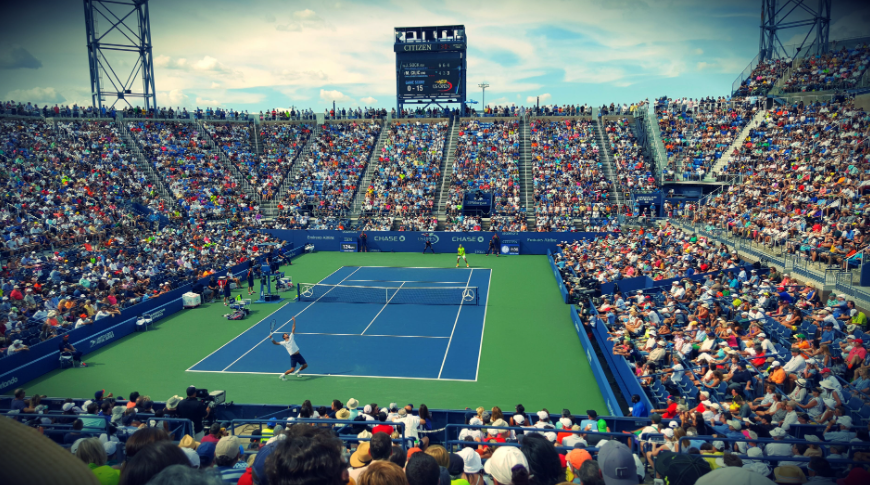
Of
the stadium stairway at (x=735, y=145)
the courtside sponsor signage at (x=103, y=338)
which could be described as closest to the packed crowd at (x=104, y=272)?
the courtside sponsor signage at (x=103, y=338)

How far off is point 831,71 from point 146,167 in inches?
1963

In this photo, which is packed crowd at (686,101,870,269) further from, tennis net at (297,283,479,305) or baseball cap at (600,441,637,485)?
baseball cap at (600,441,637,485)

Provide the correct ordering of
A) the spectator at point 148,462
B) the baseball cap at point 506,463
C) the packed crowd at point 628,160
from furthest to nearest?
the packed crowd at point 628,160, the baseball cap at point 506,463, the spectator at point 148,462

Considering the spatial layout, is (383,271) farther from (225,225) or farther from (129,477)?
(129,477)

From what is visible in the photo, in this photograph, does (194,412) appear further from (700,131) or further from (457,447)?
(700,131)

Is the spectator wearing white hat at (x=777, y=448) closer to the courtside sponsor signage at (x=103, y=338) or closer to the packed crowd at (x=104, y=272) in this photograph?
the packed crowd at (x=104, y=272)

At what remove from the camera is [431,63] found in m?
48.9

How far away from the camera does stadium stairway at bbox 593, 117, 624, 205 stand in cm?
4069

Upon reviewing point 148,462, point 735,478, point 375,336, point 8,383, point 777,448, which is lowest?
point 375,336

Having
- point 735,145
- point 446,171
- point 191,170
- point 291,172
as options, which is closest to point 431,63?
point 446,171

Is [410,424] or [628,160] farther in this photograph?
[628,160]

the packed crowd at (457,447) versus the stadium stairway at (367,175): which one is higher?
the stadium stairway at (367,175)

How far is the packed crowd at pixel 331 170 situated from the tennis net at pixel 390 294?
16.5 meters

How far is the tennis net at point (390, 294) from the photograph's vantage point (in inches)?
963
